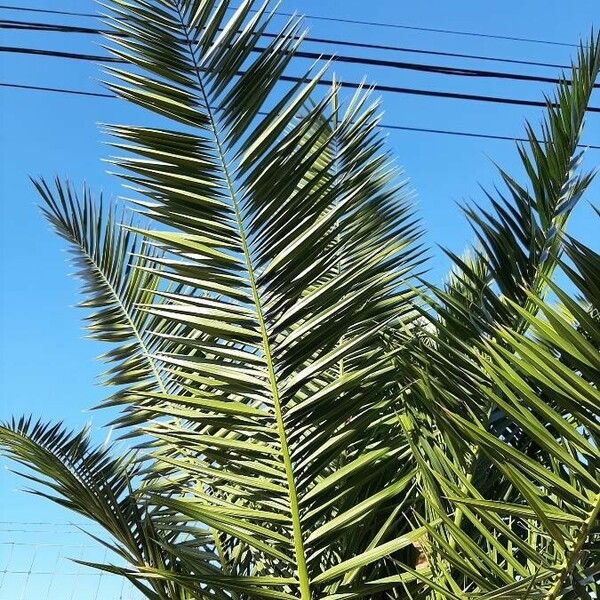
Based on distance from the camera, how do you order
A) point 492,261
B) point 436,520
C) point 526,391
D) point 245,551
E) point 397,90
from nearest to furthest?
point 526,391 < point 436,520 < point 492,261 < point 245,551 < point 397,90

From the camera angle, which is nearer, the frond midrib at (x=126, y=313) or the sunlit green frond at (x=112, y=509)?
the sunlit green frond at (x=112, y=509)

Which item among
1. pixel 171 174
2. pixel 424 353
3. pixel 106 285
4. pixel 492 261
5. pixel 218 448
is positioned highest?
pixel 106 285

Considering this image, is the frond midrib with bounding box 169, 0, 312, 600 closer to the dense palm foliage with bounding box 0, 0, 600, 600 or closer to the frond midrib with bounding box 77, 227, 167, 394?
the dense palm foliage with bounding box 0, 0, 600, 600

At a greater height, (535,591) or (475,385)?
(475,385)

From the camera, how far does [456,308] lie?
157cm

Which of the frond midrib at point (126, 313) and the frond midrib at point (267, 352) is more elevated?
the frond midrib at point (126, 313)

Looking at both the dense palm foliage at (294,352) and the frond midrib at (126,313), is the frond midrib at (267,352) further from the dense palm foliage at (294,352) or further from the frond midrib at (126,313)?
the frond midrib at (126,313)

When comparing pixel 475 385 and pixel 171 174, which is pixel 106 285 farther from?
pixel 475 385

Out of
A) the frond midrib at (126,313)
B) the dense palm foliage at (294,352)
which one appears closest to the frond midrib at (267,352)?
the dense palm foliage at (294,352)

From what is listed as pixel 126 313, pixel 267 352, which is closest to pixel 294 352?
pixel 267 352

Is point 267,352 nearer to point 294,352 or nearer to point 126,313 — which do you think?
point 294,352

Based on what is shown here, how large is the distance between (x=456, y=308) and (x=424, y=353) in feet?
0.38

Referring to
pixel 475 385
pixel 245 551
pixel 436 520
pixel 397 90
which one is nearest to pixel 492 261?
pixel 475 385

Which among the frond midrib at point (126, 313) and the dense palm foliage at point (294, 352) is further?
the frond midrib at point (126, 313)
